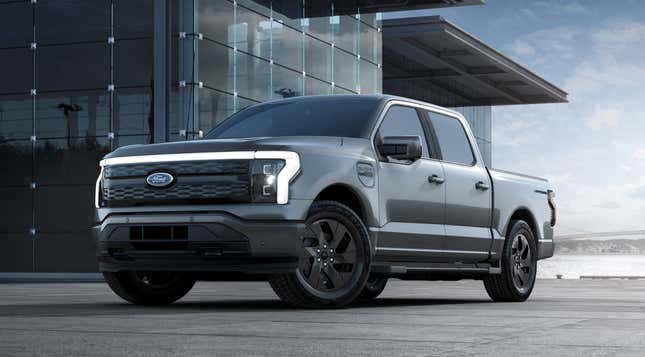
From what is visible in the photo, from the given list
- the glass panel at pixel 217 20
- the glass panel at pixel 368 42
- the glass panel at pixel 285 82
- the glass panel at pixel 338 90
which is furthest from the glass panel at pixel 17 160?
the glass panel at pixel 368 42

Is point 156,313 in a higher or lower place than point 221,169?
lower

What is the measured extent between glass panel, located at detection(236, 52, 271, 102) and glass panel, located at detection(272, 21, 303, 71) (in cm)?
71

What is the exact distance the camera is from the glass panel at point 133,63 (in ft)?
90.5

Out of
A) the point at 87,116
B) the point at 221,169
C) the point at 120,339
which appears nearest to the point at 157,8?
the point at 87,116

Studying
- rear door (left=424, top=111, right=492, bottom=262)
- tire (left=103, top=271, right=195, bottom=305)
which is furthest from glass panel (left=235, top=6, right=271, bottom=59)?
tire (left=103, top=271, right=195, bottom=305)

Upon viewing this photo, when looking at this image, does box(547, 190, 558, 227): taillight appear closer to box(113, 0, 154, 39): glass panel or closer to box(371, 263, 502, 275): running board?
box(371, 263, 502, 275): running board

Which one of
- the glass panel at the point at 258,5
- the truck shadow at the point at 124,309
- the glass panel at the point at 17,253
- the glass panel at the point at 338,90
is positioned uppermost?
the glass panel at the point at 258,5

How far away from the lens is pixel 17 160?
94.7ft

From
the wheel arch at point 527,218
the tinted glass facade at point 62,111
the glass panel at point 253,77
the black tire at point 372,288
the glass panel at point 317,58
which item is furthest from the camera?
the glass panel at point 317,58

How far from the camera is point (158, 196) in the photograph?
376 inches

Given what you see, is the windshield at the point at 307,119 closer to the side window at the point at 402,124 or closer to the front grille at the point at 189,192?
the side window at the point at 402,124

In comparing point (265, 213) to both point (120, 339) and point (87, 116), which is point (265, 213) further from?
point (87, 116)

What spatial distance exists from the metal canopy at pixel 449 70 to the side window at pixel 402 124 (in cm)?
2701

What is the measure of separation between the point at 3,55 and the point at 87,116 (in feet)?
9.45
